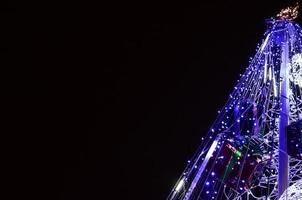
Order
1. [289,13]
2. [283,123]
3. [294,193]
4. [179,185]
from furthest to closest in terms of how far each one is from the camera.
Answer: [289,13] < [283,123] < [179,185] < [294,193]

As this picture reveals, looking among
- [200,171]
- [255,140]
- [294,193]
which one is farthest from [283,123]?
[294,193]

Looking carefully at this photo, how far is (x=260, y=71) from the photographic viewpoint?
1187cm

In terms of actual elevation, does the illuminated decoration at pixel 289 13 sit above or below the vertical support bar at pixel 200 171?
above

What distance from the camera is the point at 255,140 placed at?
30.9 ft

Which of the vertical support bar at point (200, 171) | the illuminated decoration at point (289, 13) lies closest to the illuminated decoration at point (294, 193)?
the vertical support bar at point (200, 171)

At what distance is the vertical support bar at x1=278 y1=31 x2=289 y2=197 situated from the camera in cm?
738

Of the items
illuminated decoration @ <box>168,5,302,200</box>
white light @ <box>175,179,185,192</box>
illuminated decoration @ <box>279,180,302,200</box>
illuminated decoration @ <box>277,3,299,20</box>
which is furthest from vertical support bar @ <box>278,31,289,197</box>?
white light @ <box>175,179,185,192</box>

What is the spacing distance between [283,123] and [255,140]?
886mm

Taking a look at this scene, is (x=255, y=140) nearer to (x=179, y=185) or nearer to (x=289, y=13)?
(x=179, y=185)

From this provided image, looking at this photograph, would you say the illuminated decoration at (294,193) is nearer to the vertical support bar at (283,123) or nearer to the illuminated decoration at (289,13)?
the vertical support bar at (283,123)

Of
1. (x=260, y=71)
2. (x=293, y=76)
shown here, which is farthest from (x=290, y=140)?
(x=260, y=71)

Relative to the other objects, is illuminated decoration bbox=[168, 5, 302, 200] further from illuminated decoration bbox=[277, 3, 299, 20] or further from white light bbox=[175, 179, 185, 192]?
illuminated decoration bbox=[277, 3, 299, 20]

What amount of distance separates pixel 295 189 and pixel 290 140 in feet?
11.5

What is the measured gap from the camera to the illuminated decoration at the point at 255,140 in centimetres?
846
